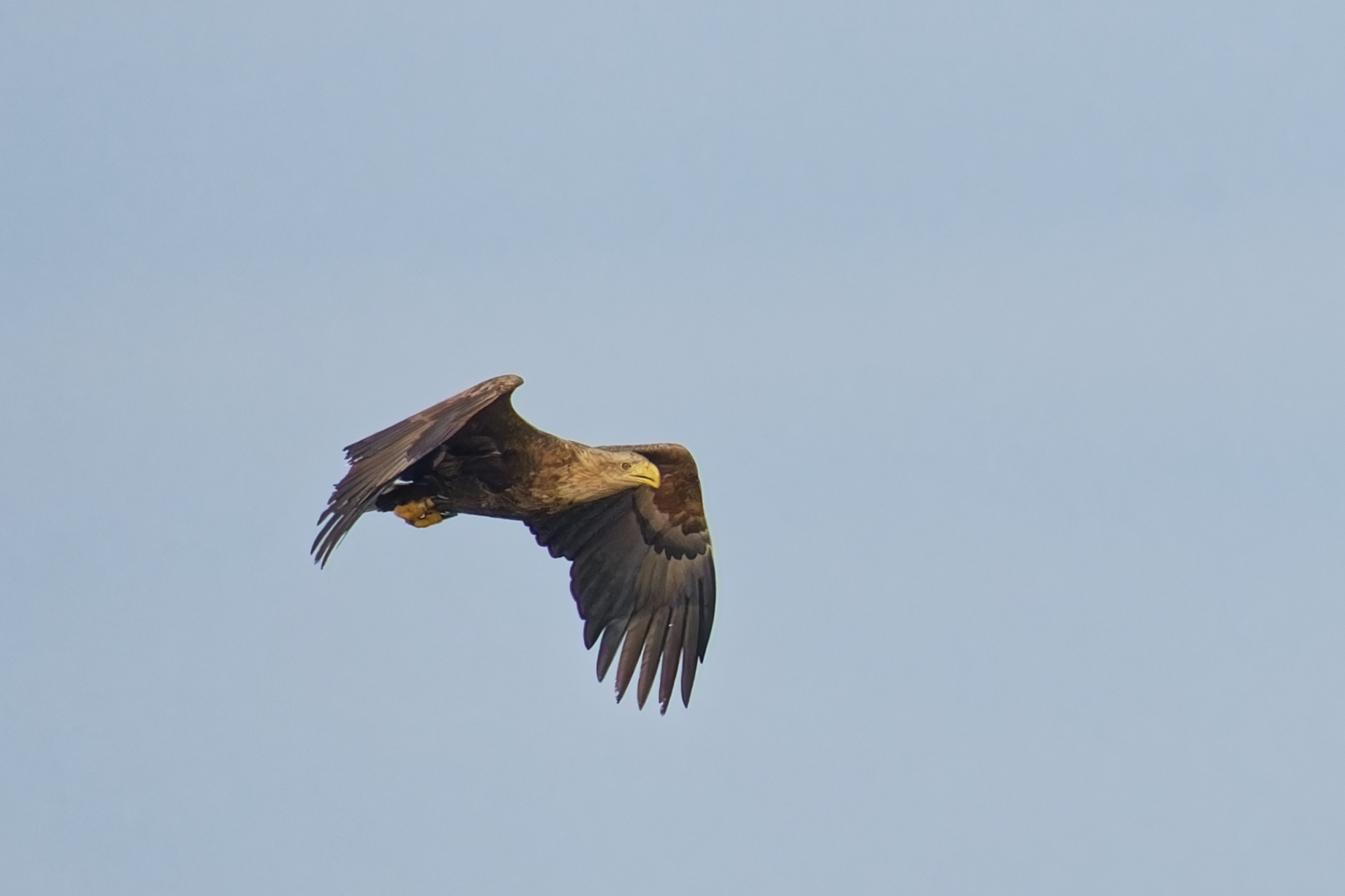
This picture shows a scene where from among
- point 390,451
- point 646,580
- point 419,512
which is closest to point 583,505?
point 646,580

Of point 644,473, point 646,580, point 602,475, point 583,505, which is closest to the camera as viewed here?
point 602,475

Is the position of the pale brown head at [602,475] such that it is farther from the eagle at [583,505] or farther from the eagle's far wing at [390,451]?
the eagle's far wing at [390,451]

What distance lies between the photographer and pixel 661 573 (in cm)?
2428

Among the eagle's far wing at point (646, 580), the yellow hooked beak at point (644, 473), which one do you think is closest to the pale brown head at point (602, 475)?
the yellow hooked beak at point (644, 473)

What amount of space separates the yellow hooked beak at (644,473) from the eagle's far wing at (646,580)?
1.45m

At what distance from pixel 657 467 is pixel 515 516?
163 centimetres

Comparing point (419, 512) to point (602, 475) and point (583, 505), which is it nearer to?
point (602, 475)

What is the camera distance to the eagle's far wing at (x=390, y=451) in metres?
19.4

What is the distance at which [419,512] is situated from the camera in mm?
22000

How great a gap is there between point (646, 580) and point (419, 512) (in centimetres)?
310

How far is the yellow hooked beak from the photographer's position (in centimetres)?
2227

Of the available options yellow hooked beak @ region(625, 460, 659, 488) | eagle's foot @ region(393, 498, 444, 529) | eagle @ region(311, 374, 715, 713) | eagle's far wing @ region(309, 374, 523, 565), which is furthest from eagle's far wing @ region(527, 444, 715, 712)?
eagle's far wing @ region(309, 374, 523, 565)

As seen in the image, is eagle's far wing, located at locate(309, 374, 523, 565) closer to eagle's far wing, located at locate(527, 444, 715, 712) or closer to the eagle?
the eagle

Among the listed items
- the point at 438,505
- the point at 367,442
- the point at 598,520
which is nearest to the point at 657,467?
the point at 598,520
